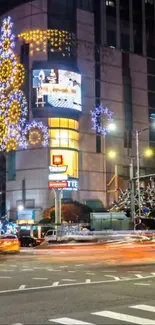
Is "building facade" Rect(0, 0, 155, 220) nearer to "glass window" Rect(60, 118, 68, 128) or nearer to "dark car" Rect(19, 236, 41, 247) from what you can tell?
"glass window" Rect(60, 118, 68, 128)

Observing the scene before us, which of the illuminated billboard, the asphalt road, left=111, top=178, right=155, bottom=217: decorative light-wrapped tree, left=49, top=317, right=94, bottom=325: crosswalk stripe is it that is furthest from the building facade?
left=49, top=317, right=94, bottom=325: crosswalk stripe

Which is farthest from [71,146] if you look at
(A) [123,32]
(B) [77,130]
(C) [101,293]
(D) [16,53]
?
(C) [101,293]

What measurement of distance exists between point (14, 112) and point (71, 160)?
29.7ft

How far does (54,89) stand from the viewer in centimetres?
6016

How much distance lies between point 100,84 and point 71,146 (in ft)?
34.9

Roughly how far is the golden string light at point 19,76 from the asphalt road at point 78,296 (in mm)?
45249

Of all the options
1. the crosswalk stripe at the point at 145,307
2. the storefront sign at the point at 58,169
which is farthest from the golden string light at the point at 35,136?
the crosswalk stripe at the point at 145,307

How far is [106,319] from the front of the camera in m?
Result: 8.93

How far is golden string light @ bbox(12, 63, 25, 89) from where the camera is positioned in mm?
61719

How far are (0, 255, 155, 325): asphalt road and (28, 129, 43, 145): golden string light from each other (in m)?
42.2

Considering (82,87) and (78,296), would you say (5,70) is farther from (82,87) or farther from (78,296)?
(78,296)

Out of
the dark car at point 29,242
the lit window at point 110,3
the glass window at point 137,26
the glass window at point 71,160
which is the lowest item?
the dark car at point 29,242

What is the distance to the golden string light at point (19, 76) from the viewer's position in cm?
6172

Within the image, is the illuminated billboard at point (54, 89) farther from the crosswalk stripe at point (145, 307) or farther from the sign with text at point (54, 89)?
the crosswalk stripe at point (145, 307)
